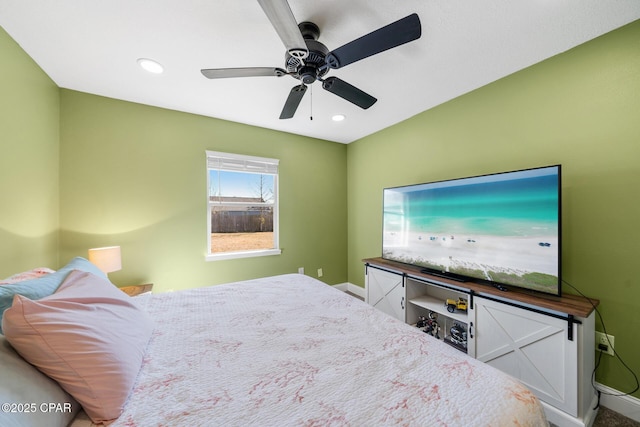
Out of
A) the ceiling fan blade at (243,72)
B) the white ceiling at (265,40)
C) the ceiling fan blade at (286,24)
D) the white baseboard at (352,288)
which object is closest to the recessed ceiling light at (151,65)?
the white ceiling at (265,40)

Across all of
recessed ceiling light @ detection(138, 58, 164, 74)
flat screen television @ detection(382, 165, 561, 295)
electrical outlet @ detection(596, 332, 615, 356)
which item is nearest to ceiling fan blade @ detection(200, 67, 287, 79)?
recessed ceiling light @ detection(138, 58, 164, 74)

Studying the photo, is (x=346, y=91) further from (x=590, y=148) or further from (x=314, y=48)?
(x=590, y=148)

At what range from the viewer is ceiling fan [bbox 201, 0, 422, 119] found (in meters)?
1.11

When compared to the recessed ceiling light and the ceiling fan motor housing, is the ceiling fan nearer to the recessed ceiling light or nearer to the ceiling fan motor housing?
the ceiling fan motor housing

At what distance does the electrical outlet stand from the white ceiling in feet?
7.05

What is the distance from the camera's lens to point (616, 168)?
1.62 m

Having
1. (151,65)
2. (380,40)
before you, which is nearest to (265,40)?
(380,40)

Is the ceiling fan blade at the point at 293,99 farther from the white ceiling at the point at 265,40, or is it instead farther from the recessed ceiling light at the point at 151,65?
the recessed ceiling light at the point at 151,65

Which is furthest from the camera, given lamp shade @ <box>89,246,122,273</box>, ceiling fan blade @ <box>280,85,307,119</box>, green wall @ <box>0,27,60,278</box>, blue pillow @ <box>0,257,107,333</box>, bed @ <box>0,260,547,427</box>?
lamp shade @ <box>89,246,122,273</box>

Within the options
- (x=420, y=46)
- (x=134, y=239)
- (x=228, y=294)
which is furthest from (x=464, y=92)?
(x=134, y=239)

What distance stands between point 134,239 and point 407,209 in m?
3.11

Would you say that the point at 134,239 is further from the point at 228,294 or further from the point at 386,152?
the point at 386,152

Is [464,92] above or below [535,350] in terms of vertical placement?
above

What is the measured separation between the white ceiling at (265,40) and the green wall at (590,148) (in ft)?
0.58
